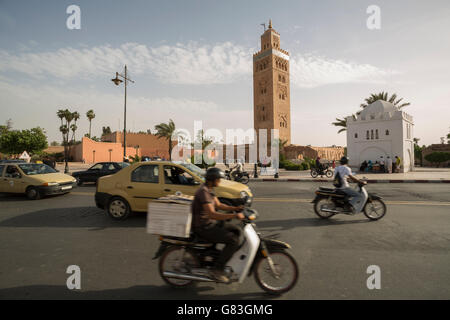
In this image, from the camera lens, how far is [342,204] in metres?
6.50

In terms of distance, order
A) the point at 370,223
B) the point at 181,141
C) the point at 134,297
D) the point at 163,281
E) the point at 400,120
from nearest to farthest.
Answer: the point at 134,297, the point at 163,281, the point at 370,223, the point at 400,120, the point at 181,141

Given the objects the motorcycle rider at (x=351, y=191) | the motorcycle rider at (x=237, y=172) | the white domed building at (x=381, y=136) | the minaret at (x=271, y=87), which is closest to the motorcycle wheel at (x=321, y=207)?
the motorcycle rider at (x=351, y=191)

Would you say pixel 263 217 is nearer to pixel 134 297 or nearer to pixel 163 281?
pixel 163 281

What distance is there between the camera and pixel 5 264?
148 inches

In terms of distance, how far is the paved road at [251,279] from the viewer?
2.98 m

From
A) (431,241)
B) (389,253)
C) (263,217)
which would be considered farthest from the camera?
(263,217)

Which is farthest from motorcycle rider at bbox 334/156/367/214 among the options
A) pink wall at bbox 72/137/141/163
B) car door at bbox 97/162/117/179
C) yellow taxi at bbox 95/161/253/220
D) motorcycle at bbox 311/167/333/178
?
pink wall at bbox 72/137/141/163

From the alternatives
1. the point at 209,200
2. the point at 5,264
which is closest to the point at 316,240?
the point at 209,200

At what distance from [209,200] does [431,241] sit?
4699 millimetres

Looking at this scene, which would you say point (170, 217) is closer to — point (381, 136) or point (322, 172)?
point (322, 172)

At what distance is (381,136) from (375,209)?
24.1 meters

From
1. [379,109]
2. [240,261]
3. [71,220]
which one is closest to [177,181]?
[71,220]

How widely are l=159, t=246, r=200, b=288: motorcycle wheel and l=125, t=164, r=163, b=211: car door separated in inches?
128

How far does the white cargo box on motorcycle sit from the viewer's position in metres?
2.91
